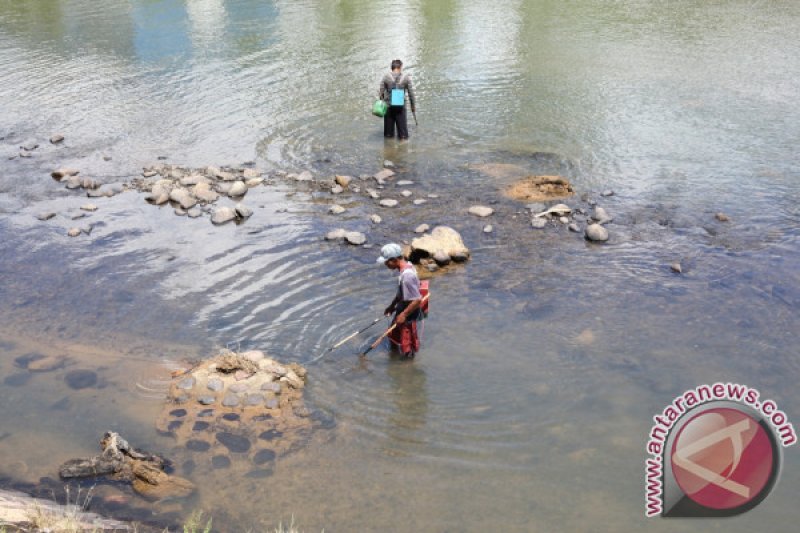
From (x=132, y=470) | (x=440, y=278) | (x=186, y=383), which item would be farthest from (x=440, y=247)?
(x=132, y=470)

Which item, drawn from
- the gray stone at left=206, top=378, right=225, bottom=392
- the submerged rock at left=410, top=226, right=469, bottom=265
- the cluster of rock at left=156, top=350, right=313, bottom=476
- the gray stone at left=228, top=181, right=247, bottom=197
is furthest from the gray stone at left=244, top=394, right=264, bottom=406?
the gray stone at left=228, top=181, right=247, bottom=197

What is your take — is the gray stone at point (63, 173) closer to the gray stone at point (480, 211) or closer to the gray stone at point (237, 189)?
the gray stone at point (237, 189)

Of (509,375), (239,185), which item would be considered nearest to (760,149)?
(509,375)

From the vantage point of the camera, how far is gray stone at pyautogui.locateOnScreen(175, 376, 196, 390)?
9.86 meters

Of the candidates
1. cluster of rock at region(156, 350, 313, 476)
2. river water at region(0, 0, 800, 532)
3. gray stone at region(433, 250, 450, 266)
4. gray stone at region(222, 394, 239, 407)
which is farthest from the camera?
gray stone at region(433, 250, 450, 266)

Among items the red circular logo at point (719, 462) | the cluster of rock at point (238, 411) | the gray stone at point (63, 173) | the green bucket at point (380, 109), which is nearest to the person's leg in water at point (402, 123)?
the green bucket at point (380, 109)

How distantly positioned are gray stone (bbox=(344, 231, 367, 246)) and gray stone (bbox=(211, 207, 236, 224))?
2.68 m

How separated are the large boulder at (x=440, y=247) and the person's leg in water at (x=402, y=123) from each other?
20.4ft

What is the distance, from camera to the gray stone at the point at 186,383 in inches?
388

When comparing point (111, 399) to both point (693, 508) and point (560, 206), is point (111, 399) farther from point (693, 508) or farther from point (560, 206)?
point (560, 206)

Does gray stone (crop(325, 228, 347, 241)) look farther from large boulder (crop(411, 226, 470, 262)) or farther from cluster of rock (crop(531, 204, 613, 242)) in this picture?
cluster of rock (crop(531, 204, 613, 242))

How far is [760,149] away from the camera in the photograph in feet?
57.7

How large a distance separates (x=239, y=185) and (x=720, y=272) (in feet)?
32.3

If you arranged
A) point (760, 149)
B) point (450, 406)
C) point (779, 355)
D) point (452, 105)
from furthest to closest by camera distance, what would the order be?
1. point (452, 105)
2. point (760, 149)
3. point (779, 355)
4. point (450, 406)
